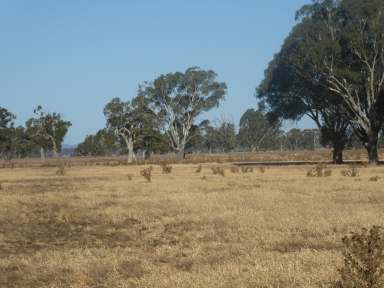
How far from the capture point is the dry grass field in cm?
740

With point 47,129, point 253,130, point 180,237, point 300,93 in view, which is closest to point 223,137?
point 253,130

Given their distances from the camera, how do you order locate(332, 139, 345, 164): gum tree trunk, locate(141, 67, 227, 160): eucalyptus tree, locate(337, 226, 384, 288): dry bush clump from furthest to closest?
locate(141, 67, 227, 160): eucalyptus tree
locate(332, 139, 345, 164): gum tree trunk
locate(337, 226, 384, 288): dry bush clump

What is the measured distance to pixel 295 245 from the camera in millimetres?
9508

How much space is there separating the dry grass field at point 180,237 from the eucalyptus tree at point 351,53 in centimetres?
2371

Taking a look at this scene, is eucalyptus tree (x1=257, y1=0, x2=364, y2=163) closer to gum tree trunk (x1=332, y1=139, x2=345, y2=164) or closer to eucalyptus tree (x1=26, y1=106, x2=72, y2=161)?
gum tree trunk (x1=332, y1=139, x2=345, y2=164)

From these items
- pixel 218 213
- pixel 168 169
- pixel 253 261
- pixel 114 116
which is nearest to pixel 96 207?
pixel 218 213

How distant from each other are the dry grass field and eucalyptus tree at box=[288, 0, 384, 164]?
23.7 m

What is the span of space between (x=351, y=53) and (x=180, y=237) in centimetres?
3558

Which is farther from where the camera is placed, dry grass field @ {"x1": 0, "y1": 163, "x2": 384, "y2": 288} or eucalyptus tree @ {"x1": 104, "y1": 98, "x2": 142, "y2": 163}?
eucalyptus tree @ {"x1": 104, "y1": 98, "x2": 142, "y2": 163}

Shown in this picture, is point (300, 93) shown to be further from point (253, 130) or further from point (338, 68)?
point (253, 130)

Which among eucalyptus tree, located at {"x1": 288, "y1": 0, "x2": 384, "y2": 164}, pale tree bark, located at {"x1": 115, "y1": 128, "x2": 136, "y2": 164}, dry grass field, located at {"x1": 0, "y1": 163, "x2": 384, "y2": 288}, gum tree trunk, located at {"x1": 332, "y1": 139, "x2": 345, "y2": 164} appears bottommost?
dry grass field, located at {"x1": 0, "y1": 163, "x2": 384, "y2": 288}

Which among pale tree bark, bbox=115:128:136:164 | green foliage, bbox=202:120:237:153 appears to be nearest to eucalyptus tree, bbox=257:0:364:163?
pale tree bark, bbox=115:128:136:164

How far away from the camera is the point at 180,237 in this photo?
10664mm

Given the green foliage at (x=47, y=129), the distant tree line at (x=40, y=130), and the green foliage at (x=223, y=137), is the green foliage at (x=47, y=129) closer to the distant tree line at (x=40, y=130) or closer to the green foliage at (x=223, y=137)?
the distant tree line at (x=40, y=130)
